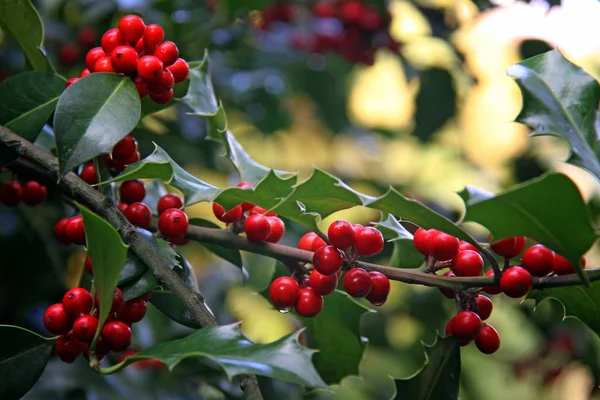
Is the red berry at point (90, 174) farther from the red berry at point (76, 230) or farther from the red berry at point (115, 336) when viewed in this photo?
the red berry at point (115, 336)

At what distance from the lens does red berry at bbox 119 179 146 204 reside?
2.60 feet

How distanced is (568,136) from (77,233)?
1.85 ft

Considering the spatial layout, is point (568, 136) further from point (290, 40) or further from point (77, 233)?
point (290, 40)

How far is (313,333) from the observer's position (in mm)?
871

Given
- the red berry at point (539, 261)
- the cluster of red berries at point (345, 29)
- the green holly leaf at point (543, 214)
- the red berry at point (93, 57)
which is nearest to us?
the green holly leaf at point (543, 214)

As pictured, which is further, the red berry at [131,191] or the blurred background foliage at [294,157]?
the blurred background foliage at [294,157]

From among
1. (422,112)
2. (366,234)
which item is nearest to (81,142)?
(366,234)

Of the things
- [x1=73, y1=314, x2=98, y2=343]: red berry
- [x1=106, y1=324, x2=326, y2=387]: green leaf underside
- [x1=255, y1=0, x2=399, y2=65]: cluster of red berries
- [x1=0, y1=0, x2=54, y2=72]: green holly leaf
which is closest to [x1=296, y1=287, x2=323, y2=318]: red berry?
[x1=106, y1=324, x2=326, y2=387]: green leaf underside

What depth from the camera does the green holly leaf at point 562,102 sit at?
0.72 m

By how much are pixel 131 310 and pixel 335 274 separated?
0.22m

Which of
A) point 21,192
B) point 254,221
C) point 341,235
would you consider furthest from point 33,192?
point 341,235

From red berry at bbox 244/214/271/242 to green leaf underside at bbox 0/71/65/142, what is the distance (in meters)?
0.29

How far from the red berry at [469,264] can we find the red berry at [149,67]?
39cm

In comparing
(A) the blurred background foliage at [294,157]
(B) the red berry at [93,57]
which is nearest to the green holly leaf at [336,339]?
(A) the blurred background foliage at [294,157]
